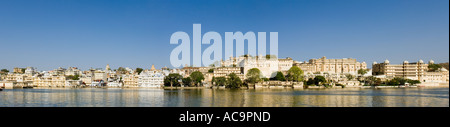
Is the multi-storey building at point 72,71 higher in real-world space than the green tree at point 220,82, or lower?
higher

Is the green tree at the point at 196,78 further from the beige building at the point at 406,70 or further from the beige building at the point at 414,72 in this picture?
the beige building at the point at 406,70

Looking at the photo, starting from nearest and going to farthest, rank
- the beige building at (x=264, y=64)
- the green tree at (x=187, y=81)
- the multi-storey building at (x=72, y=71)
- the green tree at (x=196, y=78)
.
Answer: the green tree at (x=187, y=81) < the green tree at (x=196, y=78) < the beige building at (x=264, y=64) < the multi-storey building at (x=72, y=71)

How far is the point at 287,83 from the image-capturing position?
4975 centimetres

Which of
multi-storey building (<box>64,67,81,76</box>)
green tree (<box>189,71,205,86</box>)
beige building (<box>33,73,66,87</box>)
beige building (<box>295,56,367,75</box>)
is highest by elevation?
beige building (<box>295,56,367,75</box>)

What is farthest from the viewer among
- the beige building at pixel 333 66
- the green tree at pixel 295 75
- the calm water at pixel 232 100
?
the beige building at pixel 333 66

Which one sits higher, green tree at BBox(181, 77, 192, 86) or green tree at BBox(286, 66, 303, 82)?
green tree at BBox(286, 66, 303, 82)

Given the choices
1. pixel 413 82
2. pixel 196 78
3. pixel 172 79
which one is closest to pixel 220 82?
pixel 196 78

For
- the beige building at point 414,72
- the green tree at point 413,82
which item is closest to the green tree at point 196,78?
the beige building at point 414,72

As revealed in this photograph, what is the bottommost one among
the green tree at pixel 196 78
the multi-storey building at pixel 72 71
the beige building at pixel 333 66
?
the green tree at pixel 196 78

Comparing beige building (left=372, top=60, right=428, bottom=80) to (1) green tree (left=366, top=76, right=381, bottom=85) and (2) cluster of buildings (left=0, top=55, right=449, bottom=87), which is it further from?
(1) green tree (left=366, top=76, right=381, bottom=85)

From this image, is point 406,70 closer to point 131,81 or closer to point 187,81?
point 187,81

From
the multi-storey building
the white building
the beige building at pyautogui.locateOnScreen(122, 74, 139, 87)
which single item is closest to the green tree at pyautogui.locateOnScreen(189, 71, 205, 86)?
the white building

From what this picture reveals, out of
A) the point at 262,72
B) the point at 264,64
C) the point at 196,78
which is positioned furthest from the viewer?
the point at 264,64
